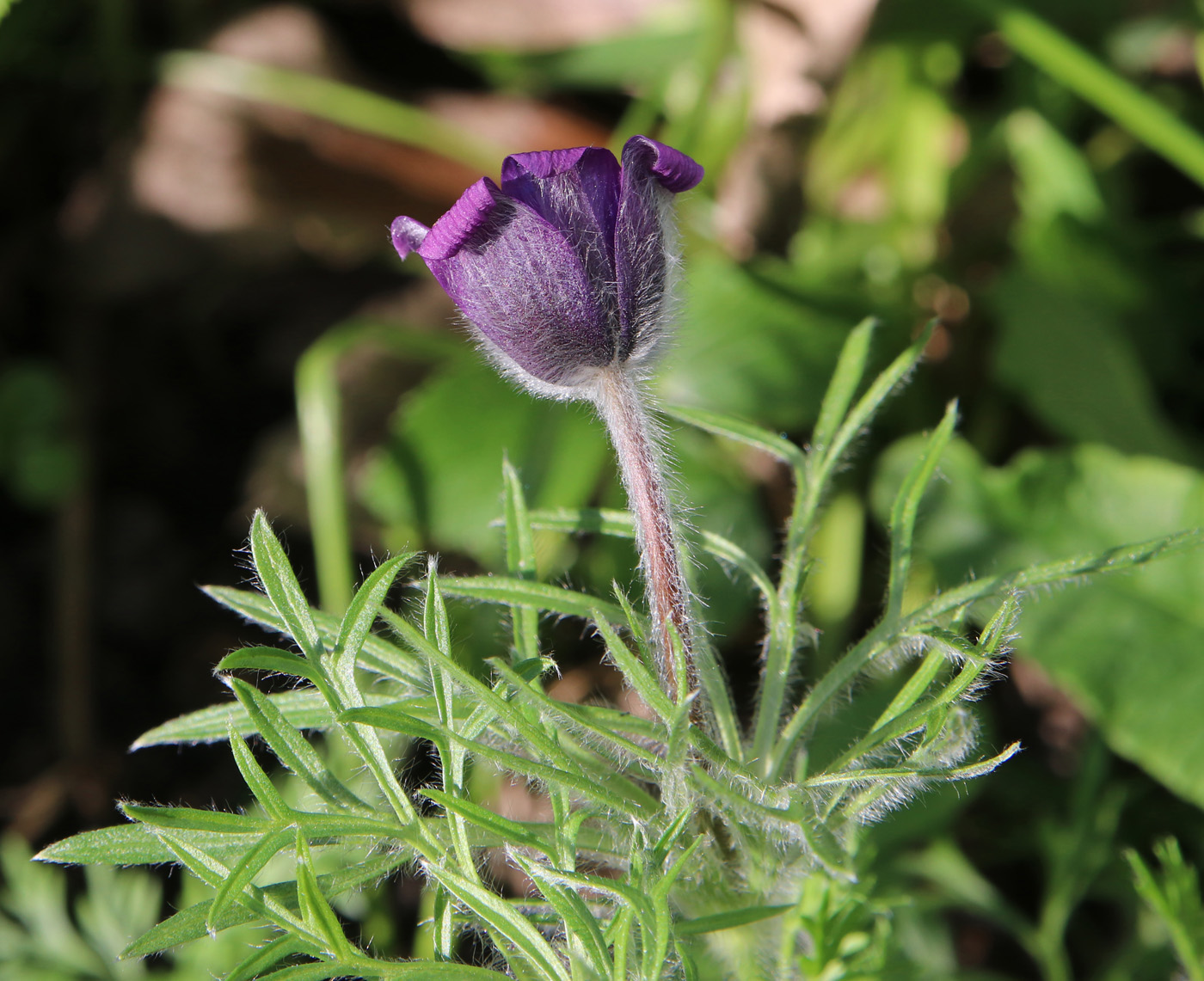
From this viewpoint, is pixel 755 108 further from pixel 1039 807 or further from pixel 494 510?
pixel 1039 807

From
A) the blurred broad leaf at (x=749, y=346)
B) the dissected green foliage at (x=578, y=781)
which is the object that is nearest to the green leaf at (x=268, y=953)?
the dissected green foliage at (x=578, y=781)

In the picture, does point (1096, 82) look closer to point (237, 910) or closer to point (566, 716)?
point (566, 716)

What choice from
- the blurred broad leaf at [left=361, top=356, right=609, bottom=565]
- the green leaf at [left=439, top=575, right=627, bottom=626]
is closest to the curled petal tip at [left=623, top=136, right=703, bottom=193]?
the green leaf at [left=439, top=575, right=627, bottom=626]

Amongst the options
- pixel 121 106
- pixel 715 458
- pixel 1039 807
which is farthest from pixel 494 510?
pixel 121 106

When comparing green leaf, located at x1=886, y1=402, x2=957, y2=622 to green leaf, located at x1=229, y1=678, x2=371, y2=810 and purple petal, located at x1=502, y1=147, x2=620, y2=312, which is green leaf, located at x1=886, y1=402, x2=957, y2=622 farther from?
green leaf, located at x1=229, y1=678, x2=371, y2=810

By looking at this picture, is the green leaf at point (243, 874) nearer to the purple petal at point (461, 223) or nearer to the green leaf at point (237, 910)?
the green leaf at point (237, 910)

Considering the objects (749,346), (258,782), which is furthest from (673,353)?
(258,782)
